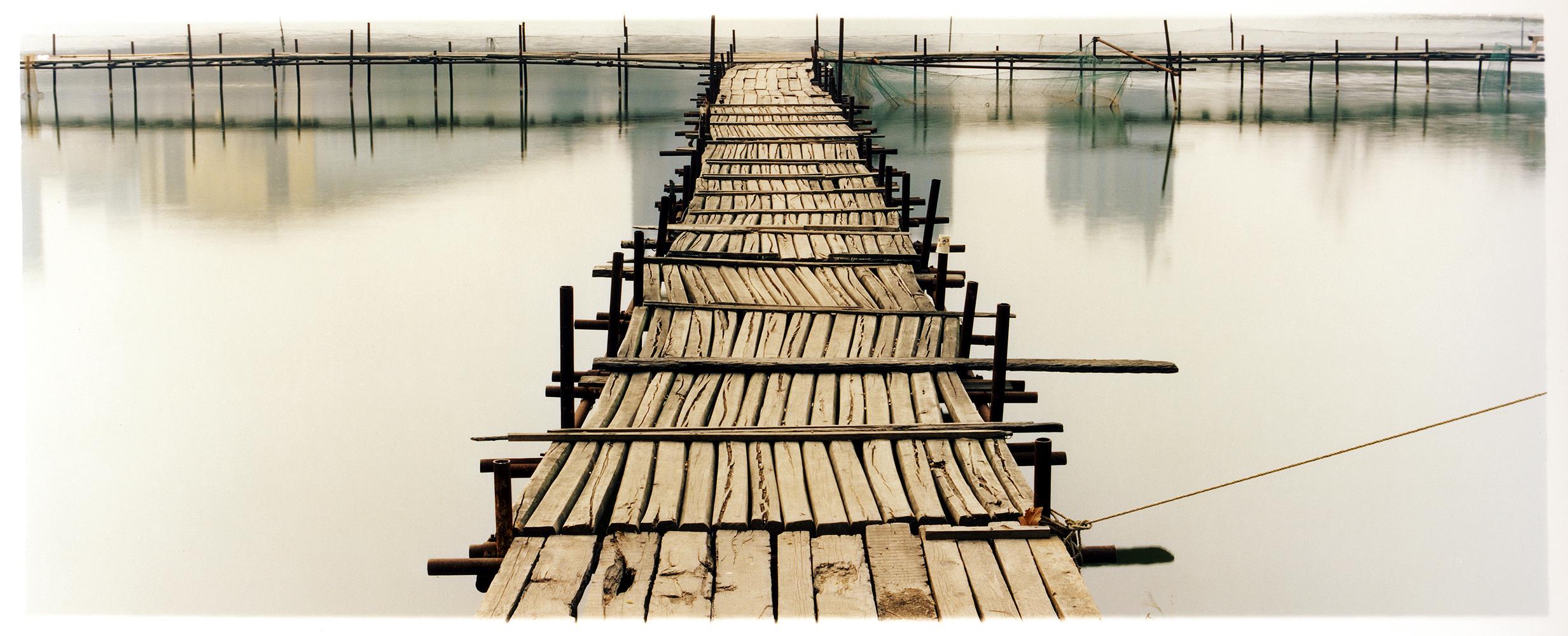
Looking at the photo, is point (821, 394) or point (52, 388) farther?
point (52, 388)

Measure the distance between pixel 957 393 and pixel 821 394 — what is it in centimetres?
74

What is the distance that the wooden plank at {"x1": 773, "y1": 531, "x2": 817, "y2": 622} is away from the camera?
5.43 m

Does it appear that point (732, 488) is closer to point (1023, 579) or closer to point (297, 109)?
point (1023, 579)

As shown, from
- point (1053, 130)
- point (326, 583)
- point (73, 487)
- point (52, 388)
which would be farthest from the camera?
point (1053, 130)

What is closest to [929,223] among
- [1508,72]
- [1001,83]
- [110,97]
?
[1508,72]

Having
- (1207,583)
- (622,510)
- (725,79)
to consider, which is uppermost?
(725,79)

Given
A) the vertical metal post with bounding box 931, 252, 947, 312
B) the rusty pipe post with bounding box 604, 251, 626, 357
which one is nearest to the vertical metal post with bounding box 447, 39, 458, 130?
the vertical metal post with bounding box 931, 252, 947, 312

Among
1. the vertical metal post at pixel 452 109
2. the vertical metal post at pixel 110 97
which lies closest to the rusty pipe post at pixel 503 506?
the vertical metal post at pixel 110 97

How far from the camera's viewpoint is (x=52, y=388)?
13.3 m

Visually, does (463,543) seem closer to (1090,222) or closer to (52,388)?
(52,388)

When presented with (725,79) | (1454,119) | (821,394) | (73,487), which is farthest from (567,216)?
(1454,119)

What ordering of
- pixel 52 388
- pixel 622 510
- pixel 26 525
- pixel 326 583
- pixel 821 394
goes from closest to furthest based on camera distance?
pixel 622 510 < pixel 821 394 < pixel 326 583 < pixel 26 525 < pixel 52 388

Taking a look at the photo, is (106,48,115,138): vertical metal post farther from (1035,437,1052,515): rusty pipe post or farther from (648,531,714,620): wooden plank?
(1035,437,1052,515): rusty pipe post

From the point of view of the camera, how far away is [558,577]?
5.64 meters
